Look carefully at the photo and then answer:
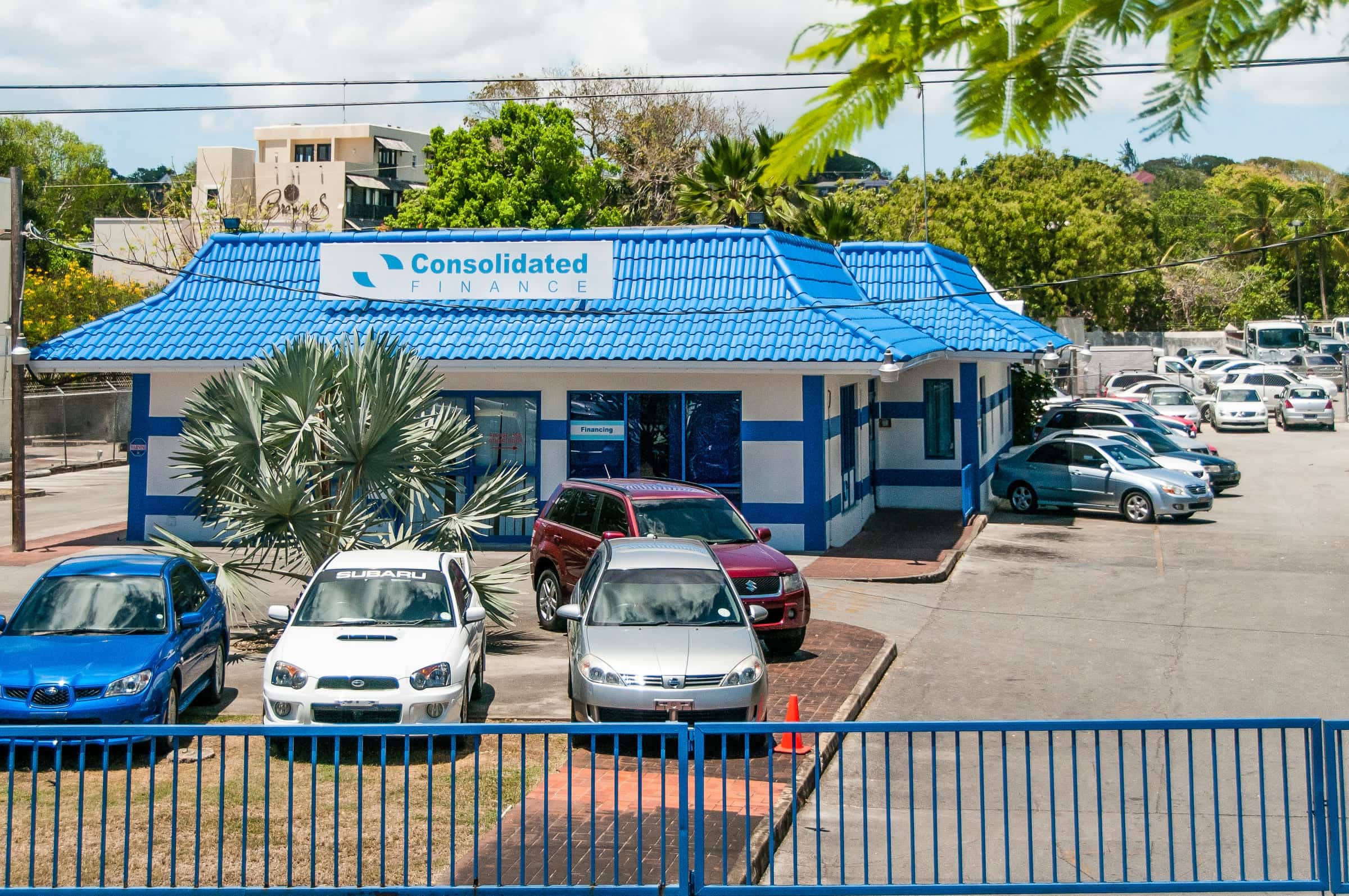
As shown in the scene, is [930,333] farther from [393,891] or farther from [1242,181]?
[1242,181]

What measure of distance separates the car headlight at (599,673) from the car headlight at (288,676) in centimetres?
233

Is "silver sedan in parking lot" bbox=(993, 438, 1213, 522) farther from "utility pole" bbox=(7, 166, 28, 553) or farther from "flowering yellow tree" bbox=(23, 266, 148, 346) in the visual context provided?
"flowering yellow tree" bbox=(23, 266, 148, 346)

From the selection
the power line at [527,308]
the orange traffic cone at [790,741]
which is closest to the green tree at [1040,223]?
the power line at [527,308]

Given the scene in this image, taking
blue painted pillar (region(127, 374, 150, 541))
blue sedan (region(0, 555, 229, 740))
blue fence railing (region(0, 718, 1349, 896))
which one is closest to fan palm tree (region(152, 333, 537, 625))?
blue sedan (region(0, 555, 229, 740))

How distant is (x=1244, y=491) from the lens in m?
32.3

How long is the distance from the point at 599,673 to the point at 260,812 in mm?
3085

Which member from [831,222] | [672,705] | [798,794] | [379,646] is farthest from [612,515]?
[831,222]

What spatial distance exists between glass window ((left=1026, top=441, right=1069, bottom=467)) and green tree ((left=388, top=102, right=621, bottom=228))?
27.8m

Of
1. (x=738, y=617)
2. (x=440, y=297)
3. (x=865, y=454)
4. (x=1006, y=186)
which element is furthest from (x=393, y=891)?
(x=1006, y=186)

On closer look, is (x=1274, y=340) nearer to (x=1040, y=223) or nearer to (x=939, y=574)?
(x=1040, y=223)

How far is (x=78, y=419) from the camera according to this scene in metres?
47.1

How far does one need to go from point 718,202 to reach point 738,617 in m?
23.4

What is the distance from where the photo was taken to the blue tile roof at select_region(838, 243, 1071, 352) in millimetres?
27656

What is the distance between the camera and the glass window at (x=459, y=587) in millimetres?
13241
